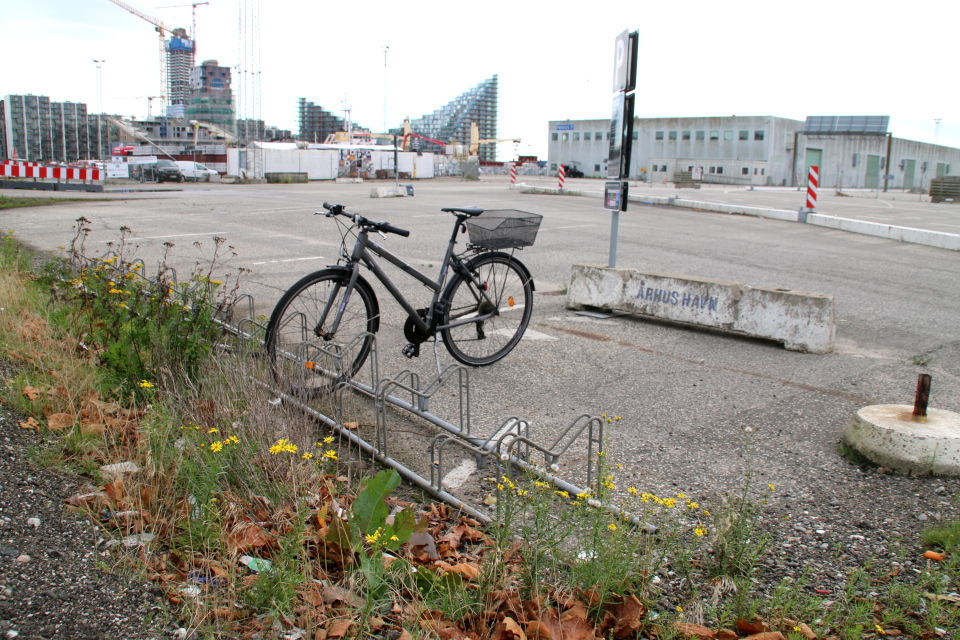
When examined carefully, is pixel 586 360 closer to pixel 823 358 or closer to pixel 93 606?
pixel 823 358

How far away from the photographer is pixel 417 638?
2.28 m

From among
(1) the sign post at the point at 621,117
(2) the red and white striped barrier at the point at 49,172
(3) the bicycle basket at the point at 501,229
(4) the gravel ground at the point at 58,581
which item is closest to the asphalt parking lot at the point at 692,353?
(3) the bicycle basket at the point at 501,229

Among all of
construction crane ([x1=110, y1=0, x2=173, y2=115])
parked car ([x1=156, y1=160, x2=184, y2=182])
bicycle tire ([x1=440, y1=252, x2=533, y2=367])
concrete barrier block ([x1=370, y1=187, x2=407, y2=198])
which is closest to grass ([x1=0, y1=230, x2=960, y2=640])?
bicycle tire ([x1=440, y1=252, x2=533, y2=367])

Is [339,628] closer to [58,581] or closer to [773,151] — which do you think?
[58,581]

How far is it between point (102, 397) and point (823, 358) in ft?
17.1

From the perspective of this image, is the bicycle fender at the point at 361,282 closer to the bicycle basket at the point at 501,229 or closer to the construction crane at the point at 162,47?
the bicycle basket at the point at 501,229

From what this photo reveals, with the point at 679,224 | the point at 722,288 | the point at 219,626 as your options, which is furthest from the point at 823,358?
the point at 679,224

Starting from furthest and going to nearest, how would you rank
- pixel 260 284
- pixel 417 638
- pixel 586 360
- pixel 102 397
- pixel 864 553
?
pixel 260 284, pixel 586 360, pixel 102 397, pixel 864 553, pixel 417 638

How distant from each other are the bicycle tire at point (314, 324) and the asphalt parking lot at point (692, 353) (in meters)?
0.69

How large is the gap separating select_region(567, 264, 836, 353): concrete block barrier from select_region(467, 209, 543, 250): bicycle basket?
1.91m

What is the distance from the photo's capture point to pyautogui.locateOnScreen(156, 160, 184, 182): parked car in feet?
145

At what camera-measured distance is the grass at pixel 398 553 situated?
8.09 ft

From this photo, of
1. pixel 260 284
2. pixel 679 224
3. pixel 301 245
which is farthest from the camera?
pixel 679 224

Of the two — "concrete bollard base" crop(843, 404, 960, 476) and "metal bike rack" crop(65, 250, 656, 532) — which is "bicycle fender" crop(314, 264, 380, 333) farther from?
"concrete bollard base" crop(843, 404, 960, 476)
